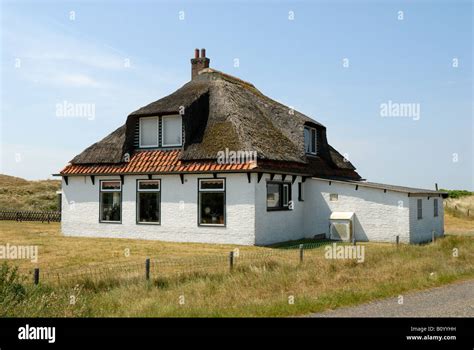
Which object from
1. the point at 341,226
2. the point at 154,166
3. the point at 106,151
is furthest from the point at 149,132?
the point at 341,226

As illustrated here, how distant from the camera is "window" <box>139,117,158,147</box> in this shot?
80.5ft

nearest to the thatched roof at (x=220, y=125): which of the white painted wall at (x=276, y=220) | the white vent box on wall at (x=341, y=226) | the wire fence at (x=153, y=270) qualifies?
the white painted wall at (x=276, y=220)

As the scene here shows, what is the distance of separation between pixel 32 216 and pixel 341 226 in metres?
23.0

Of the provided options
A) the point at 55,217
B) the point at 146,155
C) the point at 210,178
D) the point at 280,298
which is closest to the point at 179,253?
the point at 210,178

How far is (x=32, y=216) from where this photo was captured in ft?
120

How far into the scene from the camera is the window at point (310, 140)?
89.4ft

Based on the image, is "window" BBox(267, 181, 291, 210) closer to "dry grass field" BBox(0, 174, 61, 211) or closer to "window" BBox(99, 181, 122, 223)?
"window" BBox(99, 181, 122, 223)

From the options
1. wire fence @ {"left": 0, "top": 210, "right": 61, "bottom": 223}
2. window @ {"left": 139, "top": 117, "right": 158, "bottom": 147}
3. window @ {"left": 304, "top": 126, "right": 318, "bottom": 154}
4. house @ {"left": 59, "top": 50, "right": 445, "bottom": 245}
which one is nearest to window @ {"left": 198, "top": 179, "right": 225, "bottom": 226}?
house @ {"left": 59, "top": 50, "right": 445, "bottom": 245}

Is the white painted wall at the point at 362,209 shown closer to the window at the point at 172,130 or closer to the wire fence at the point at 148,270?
the window at the point at 172,130

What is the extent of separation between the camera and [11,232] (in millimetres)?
27250

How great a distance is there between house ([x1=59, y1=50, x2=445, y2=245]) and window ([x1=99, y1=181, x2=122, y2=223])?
0.15 ft

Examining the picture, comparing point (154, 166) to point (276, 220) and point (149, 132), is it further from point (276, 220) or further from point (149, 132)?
point (276, 220)

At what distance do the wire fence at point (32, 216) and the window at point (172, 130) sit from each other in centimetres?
1507
